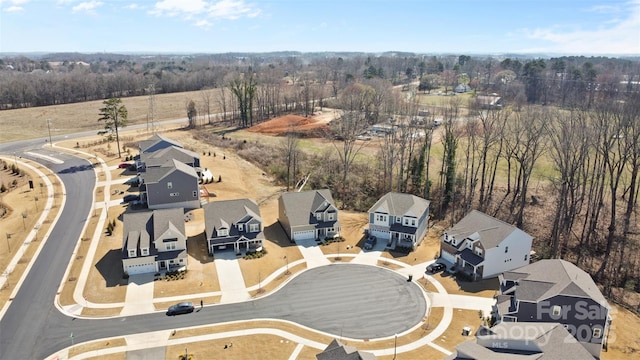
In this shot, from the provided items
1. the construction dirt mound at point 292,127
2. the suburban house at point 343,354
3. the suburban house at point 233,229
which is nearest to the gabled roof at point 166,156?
the suburban house at point 233,229

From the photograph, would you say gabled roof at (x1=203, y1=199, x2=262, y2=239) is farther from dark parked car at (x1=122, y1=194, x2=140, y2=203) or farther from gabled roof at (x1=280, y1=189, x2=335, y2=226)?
dark parked car at (x1=122, y1=194, x2=140, y2=203)

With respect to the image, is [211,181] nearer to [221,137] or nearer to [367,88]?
[221,137]

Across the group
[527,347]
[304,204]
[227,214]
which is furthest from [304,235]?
[527,347]

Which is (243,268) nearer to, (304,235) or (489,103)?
(304,235)

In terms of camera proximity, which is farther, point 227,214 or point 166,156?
point 166,156

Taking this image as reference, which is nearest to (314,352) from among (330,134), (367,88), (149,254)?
(149,254)

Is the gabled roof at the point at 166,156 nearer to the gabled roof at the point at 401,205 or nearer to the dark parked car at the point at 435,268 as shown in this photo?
the gabled roof at the point at 401,205

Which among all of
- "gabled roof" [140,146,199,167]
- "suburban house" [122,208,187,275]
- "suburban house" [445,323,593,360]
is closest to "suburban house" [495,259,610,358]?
"suburban house" [445,323,593,360]
